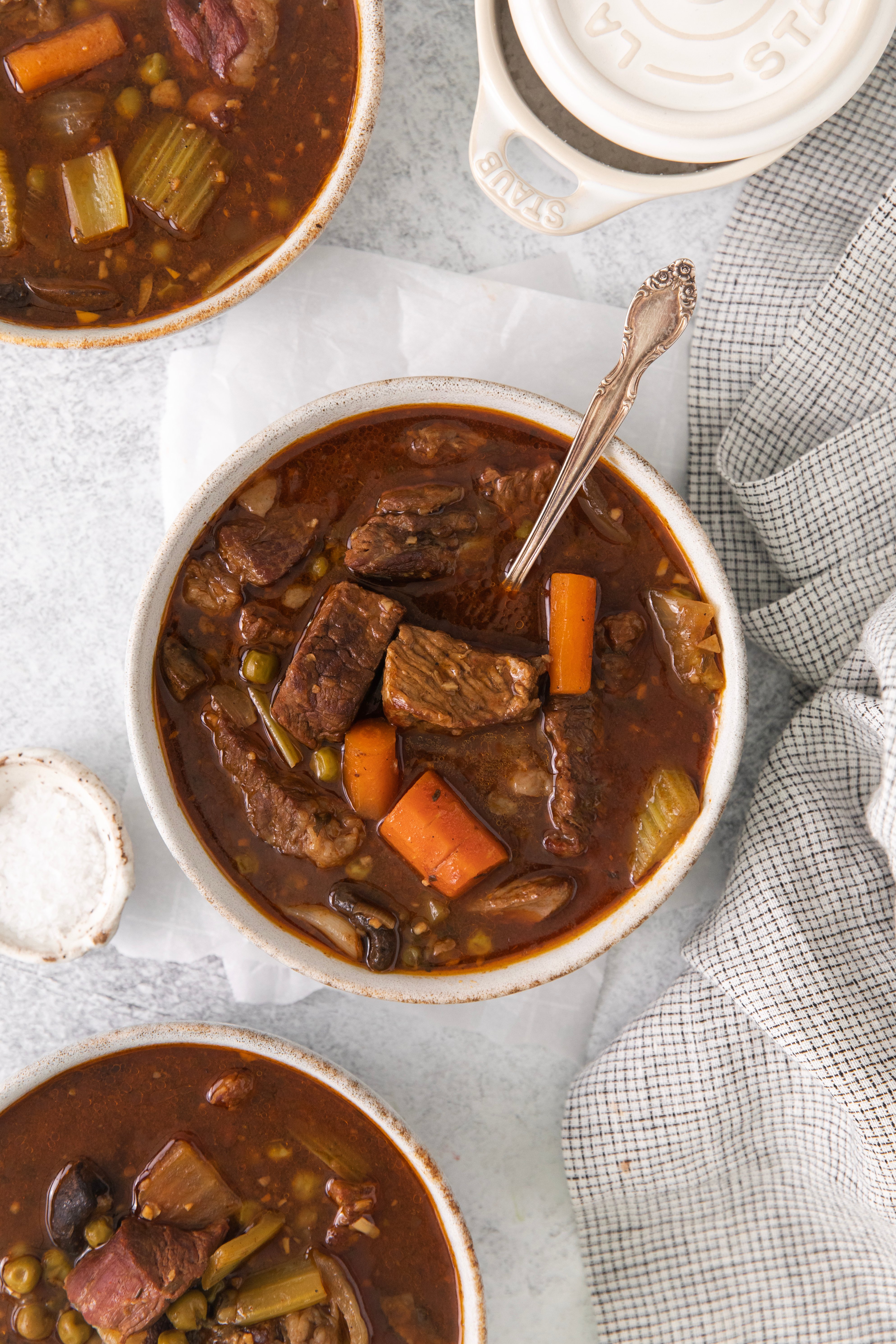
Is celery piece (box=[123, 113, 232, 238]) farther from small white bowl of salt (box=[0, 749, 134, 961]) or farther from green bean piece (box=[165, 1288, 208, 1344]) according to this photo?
green bean piece (box=[165, 1288, 208, 1344])

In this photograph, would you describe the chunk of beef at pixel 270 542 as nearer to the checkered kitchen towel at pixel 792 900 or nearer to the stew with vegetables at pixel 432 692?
the stew with vegetables at pixel 432 692

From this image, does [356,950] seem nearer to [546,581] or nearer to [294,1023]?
[294,1023]

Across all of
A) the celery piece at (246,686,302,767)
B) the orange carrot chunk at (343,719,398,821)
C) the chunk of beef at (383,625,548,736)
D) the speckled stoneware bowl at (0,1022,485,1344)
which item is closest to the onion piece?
the speckled stoneware bowl at (0,1022,485,1344)

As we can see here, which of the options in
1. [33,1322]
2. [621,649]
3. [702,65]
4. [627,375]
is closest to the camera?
[702,65]

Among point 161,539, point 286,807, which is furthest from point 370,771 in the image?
point 161,539

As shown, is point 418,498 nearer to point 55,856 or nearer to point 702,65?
point 702,65

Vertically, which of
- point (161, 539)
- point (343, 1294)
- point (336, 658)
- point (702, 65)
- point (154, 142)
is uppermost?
point (154, 142)

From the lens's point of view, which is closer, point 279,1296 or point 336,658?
point 336,658
